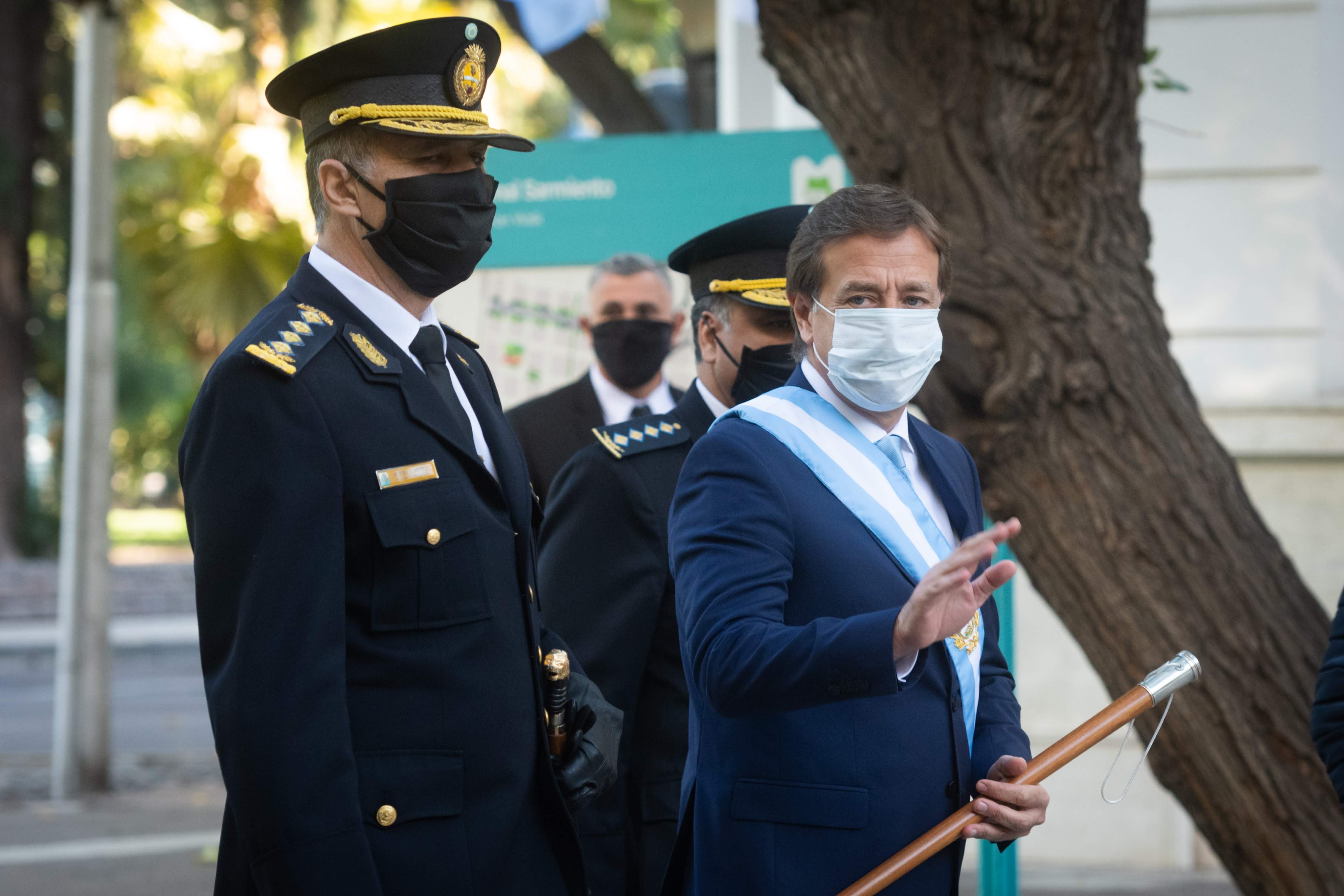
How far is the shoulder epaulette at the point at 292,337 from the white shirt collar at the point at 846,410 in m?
0.76

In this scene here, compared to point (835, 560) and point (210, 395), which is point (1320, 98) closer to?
point (835, 560)

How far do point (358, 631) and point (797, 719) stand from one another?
0.65 m

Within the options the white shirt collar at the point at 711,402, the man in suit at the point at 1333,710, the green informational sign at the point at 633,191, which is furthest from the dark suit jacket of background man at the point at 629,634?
the green informational sign at the point at 633,191

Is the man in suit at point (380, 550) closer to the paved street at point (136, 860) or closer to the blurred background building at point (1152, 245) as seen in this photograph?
the blurred background building at point (1152, 245)

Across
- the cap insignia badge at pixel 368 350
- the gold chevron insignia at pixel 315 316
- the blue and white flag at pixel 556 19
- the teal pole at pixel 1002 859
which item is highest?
the blue and white flag at pixel 556 19

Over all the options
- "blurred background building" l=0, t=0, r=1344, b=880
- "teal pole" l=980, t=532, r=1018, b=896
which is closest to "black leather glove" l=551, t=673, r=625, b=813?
"teal pole" l=980, t=532, r=1018, b=896

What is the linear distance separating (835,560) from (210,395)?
36.3 inches

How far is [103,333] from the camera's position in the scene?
828 centimetres

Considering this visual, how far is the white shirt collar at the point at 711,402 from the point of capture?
303cm

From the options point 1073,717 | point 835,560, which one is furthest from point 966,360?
point 1073,717

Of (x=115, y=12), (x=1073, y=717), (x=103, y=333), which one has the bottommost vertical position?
(x=1073, y=717)

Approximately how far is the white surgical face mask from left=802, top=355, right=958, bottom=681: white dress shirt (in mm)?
23

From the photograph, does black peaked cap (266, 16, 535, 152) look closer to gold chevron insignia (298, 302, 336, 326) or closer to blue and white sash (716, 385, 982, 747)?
gold chevron insignia (298, 302, 336, 326)

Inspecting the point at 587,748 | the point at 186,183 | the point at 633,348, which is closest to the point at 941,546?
the point at 587,748
